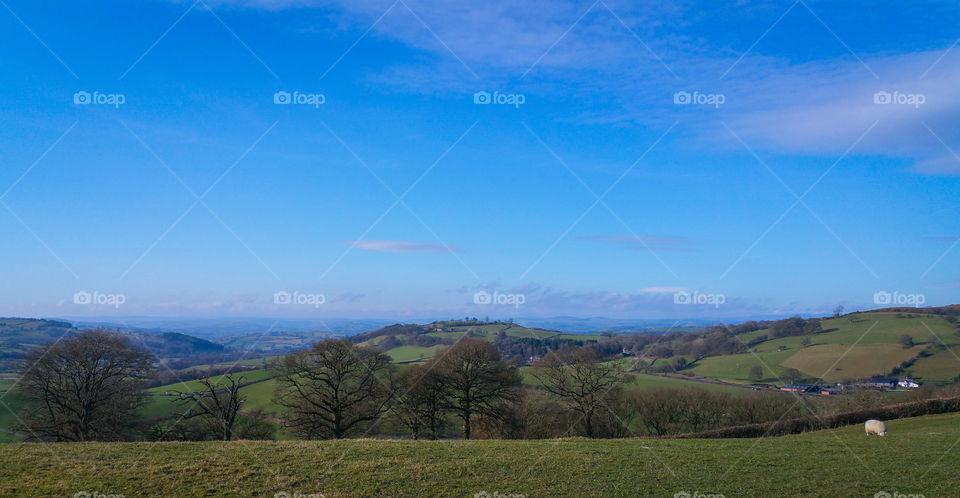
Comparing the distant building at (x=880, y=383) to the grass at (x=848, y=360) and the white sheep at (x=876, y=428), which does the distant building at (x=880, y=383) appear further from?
the white sheep at (x=876, y=428)

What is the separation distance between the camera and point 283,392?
115 ft

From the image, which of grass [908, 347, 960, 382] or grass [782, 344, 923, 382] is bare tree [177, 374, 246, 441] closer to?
grass [782, 344, 923, 382]

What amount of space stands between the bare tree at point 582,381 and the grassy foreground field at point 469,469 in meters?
22.5

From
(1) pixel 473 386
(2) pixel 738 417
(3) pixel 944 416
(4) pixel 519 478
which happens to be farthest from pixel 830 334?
(4) pixel 519 478

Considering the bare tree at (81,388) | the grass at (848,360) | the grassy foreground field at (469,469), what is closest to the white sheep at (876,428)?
the grassy foreground field at (469,469)

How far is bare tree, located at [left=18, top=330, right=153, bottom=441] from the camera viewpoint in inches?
1220

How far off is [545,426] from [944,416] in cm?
2555

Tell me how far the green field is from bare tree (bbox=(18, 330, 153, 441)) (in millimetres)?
68691

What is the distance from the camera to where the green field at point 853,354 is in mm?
69375

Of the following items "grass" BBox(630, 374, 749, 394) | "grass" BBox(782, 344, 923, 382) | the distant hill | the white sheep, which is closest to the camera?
the white sheep

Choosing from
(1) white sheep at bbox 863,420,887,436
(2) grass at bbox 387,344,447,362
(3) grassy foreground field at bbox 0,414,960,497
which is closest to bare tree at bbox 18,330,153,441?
(3) grassy foreground field at bbox 0,414,960,497

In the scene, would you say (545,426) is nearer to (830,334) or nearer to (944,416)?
(944,416)

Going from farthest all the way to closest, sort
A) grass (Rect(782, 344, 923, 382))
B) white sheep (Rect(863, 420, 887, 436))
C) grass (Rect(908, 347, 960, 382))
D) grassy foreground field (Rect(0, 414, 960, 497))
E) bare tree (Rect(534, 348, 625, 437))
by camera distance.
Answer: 1. grass (Rect(782, 344, 923, 382))
2. grass (Rect(908, 347, 960, 382))
3. bare tree (Rect(534, 348, 625, 437))
4. white sheep (Rect(863, 420, 887, 436))
5. grassy foreground field (Rect(0, 414, 960, 497))

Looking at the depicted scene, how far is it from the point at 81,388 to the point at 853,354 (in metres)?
91.6
